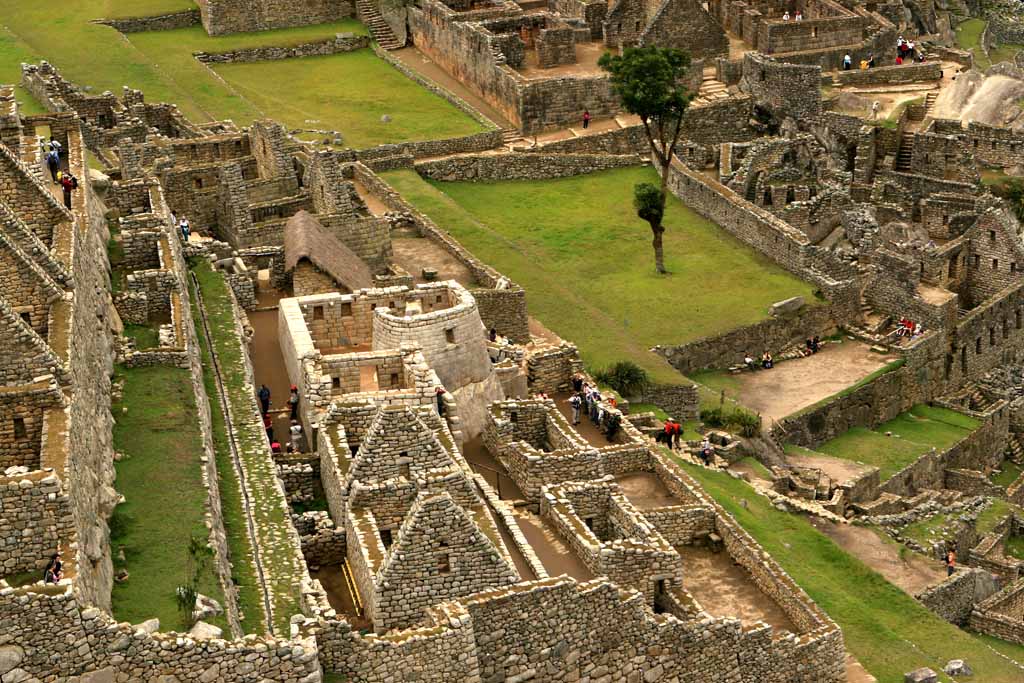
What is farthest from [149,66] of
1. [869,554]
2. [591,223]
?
[869,554]

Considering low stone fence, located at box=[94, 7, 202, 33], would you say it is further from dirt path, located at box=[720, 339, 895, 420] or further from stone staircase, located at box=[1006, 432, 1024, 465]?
stone staircase, located at box=[1006, 432, 1024, 465]

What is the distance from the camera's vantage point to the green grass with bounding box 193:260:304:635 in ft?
127

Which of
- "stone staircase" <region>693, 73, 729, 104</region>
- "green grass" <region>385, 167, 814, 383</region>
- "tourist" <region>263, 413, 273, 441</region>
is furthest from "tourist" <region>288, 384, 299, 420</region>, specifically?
"stone staircase" <region>693, 73, 729, 104</region>

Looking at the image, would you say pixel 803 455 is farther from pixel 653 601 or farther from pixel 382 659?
pixel 382 659

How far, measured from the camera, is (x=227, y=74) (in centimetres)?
8956

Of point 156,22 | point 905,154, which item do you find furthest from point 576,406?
point 156,22

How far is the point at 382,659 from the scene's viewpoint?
1430 inches

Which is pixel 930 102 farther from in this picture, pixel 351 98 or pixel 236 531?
pixel 236 531

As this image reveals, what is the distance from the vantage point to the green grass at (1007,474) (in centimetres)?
6744

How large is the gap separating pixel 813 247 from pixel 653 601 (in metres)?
31.1

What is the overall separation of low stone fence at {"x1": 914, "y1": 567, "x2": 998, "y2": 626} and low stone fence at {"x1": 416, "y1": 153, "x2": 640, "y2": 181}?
29803mm

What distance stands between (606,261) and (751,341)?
737cm

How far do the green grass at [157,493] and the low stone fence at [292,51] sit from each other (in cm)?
4717

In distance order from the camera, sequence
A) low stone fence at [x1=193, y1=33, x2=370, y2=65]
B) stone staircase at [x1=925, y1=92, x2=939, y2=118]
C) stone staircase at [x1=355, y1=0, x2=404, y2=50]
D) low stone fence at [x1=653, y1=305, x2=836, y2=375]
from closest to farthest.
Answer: low stone fence at [x1=653, y1=305, x2=836, y2=375] < stone staircase at [x1=925, y1=92, x2=939, y2=118] < low stone fence at [x1=193, y1=33, x2=370, y2=65] < stone staircase at [x1=355, y1=0, x2=404, y2=50]
